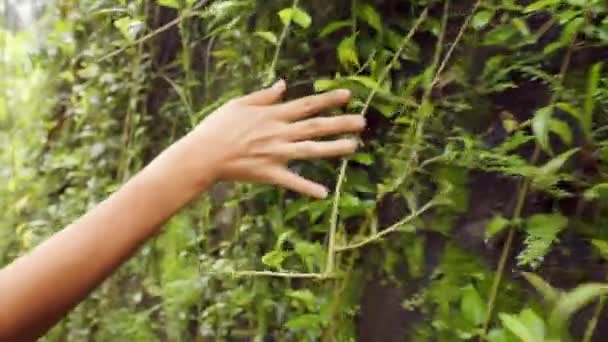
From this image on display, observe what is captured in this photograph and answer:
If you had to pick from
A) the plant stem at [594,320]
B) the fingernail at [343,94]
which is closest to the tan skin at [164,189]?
the fingernail at [343,94]

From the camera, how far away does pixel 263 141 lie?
97 cm

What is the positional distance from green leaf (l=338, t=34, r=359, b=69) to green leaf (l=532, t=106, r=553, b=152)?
0.28 meters

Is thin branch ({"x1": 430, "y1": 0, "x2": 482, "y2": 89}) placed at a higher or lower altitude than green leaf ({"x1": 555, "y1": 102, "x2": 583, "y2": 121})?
higher

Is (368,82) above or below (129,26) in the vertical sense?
below

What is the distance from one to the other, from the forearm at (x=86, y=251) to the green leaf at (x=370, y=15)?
0.33 meters

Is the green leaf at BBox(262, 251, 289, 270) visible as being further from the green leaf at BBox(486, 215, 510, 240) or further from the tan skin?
the green leaf at BBox(486, 215, 510, 240)

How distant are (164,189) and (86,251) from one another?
0.36 ft

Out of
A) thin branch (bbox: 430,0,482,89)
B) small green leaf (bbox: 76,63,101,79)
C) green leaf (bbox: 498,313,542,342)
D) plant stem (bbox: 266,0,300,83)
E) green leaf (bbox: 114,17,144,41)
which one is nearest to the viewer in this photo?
green leaf (bbox: 498,313,542,342)

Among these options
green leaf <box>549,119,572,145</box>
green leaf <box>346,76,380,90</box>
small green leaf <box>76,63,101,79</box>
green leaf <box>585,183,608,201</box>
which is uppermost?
small green leaf <box>76,63,101,79</box>

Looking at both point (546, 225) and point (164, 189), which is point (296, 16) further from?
point (546, 225)

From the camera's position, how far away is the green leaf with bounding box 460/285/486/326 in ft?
3.05

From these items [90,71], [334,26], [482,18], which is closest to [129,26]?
[90,71]

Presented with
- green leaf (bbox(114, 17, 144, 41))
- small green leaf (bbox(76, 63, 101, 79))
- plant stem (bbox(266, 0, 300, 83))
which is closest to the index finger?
plant stem (bbox(266, 0, 300, 83))

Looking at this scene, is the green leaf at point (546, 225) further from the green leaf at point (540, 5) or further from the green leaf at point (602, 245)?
the green leaf at point (540, 5)
